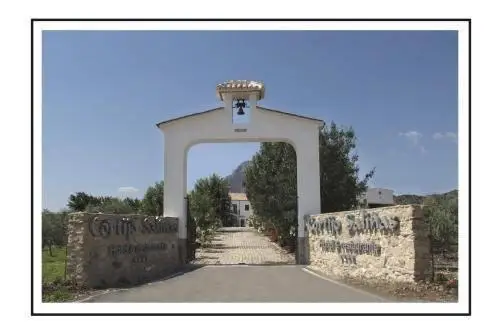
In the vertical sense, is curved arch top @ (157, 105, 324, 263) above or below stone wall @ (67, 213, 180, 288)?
above

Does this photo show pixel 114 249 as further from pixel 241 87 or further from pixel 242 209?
pixel 242 209

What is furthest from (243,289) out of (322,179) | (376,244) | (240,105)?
(322,179)

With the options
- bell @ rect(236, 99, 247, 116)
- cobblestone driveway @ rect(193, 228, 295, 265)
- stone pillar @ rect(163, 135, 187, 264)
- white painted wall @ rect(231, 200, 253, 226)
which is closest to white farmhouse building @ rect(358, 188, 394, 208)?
Result: cobblestone driveway @ rect(193, 228, 295, 265)

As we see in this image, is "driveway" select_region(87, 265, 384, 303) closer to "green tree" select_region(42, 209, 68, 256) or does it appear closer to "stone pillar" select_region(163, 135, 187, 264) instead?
"stone pillar" select_region(163, 135, 187, 264)

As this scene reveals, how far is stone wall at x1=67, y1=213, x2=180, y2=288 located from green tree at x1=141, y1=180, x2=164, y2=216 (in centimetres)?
1690

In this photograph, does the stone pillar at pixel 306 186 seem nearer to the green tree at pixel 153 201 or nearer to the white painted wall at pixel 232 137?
the white painted wall at pixel 232 137

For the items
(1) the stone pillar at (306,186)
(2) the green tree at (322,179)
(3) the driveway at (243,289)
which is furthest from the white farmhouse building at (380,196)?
(3) the driveway at (243,289)

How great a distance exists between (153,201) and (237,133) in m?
18.0

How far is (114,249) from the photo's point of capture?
495 inches

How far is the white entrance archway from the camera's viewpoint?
58.9 ft

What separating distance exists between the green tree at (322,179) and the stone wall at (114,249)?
794cm
